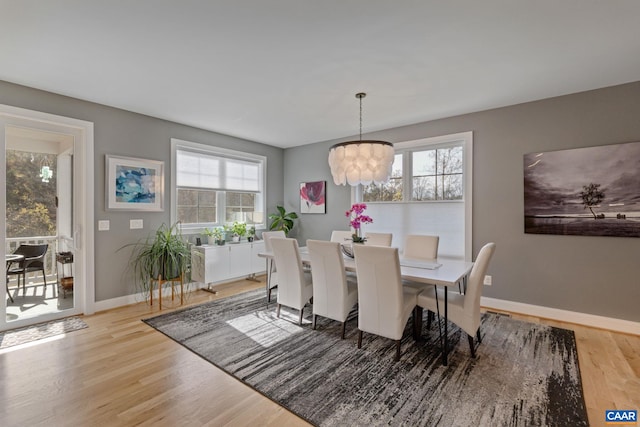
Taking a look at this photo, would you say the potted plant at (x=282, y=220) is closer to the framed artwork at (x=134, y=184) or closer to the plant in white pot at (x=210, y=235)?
the plant in white pot at (x=210, y=235)

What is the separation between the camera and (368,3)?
1.82 meters

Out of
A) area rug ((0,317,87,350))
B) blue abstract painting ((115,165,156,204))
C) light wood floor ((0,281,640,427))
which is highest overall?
blue abstract painting ((115,165,156,204))

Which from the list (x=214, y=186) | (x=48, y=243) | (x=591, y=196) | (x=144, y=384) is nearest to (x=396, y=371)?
(x=144, y=384)

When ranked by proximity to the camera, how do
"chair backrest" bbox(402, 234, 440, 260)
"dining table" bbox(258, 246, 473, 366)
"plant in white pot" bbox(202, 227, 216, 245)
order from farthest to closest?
1. "plant in white pot" bbox(202, 227, 216, 245)
2. "chair backrest" bbox(402, 234, 440, 260)
3. "dining table" bbox(258, 246, 473, 366)

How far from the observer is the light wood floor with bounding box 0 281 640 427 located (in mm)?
1783

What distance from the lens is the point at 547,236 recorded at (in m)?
3.41

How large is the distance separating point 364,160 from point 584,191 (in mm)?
2435

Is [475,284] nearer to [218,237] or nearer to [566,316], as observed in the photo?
[566,316]

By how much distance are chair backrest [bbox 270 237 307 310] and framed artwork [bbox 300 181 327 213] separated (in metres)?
2.30

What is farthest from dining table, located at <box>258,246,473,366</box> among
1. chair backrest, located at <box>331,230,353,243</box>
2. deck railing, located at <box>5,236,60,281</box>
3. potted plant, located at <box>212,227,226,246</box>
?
deck railing, located at <box>5,236,60,281</box>

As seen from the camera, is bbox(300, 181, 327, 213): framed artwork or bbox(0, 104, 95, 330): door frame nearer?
bbox(0, 104, 95, 330): door frame

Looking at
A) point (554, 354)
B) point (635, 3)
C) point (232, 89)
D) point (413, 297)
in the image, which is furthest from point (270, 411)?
point (635, 3)

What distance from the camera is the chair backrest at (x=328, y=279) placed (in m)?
2.75

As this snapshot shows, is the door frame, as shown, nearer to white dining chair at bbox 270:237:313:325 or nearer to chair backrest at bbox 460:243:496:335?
white dining chair at bbox 270:237:313:325
